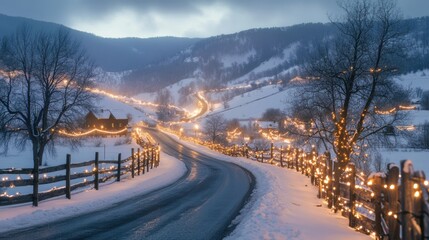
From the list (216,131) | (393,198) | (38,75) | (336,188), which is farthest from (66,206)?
(216,131)

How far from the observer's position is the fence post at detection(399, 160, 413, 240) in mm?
5992

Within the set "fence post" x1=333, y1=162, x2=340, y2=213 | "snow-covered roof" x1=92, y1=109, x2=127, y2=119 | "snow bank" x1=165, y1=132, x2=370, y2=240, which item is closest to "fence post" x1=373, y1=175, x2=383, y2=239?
"snow bank" x1=165, y1=132, x2=370, y2=240

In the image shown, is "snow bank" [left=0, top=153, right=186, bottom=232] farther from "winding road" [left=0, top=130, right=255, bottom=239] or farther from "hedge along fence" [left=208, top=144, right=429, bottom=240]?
"hedge along fence" [left=208, top=144, right=429, bottom=240]

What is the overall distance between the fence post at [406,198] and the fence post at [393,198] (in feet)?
3.38

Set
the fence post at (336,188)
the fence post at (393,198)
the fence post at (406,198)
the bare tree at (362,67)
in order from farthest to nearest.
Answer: the bare tree at (362,67) < the fence post at (336,188) < the fence post at (393,198) < the fence post at (406,198)

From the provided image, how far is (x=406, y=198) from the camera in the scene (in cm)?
610

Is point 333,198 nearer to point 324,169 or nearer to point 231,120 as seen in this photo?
point 324,169

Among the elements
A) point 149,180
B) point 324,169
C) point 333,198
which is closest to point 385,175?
point 333,198

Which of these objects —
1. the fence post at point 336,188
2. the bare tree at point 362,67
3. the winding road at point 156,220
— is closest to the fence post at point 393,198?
the winding road at point 156,220

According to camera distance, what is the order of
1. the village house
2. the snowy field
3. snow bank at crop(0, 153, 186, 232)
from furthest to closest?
the village house
snow bank at crop(0, 153, 186, 232)
the snowy field

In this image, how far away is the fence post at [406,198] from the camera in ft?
19.7

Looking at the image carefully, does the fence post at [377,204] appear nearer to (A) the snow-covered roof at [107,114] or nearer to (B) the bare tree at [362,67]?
(B) the bare tree at [362,67]

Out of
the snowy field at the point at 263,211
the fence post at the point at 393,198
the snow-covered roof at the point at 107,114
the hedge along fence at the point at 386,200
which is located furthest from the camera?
the snow-covered roof at the point at 107,114

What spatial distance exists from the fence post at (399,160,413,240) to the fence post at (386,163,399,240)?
103cm
